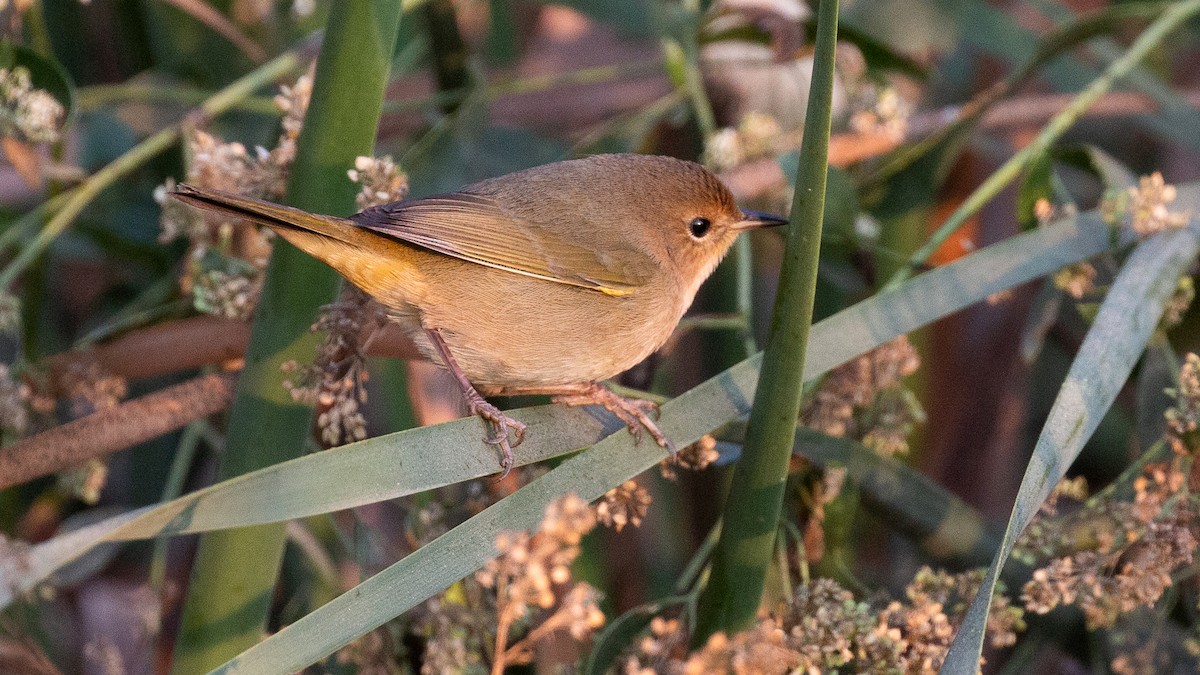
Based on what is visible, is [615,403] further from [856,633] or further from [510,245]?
[856,633]

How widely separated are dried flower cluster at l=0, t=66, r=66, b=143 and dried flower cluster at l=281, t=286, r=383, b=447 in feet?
2.20

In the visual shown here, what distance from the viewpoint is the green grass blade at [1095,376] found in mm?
1180

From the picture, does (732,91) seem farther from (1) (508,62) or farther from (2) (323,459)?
(2) (323,459)

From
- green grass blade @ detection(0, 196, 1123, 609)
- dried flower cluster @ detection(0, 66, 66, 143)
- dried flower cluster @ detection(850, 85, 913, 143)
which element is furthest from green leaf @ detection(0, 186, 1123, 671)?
dried flower cluster @ detection(0, 66, 66, 143)

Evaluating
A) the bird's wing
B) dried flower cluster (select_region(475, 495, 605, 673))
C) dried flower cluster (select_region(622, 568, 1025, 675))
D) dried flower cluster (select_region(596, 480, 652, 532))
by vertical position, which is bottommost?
dried flower cluster (select_region(475, 495, 605, 673))

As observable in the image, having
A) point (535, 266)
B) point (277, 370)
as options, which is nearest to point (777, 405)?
point (535, 266)

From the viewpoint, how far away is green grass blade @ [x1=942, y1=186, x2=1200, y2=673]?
1180 mm

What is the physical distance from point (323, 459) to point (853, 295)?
148 cm

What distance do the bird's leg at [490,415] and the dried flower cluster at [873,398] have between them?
22.8 inches

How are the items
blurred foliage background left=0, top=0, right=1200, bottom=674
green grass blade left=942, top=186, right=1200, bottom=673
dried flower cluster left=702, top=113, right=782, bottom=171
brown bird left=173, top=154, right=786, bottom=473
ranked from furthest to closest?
dried flower cluster left=702, top=113, right=782, bottom=171, brown bird left=173, top=154, right=786, bottom=473, blurred foliage background left=0, top=0, right=1200, bottom=674, green grass blade left=942, top=186, right=1200, bottom=673

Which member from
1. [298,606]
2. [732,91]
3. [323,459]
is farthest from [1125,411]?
[323,459]

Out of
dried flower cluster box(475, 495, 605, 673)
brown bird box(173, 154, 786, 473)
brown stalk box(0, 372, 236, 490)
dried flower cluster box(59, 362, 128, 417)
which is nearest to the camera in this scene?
dried flower cluster box(475, 495, 605, 673)

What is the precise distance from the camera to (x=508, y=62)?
3449 mm

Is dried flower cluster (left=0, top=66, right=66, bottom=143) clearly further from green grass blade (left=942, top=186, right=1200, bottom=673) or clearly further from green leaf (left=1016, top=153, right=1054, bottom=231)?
green leaf (left=1016, top=153, right=1054, bottom=231)
